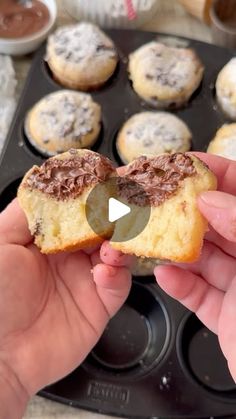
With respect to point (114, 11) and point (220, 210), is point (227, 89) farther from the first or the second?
point (220, 210)

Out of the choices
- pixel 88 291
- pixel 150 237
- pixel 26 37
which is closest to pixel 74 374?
pixel 88 291

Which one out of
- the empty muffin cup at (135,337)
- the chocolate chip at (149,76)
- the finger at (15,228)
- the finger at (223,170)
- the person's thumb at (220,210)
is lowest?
the empty muffin cup at (135,337)

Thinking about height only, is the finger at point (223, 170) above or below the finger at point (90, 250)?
above

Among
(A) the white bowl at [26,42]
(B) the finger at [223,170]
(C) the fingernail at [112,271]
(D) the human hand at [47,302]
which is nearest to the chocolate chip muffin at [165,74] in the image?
(A) the white bowl at [26,42]

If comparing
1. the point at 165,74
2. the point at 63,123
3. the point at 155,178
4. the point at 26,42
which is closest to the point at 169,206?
the point at 155,178

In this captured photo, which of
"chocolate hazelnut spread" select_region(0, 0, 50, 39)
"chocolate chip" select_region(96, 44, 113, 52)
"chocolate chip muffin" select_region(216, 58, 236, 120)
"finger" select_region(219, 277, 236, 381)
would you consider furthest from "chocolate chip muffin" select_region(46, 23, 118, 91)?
"finger" select_region(219, 277, 236, 381)

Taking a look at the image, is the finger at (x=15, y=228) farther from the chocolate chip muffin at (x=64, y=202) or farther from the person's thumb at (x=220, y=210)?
the person's thumb at (x=220, y=210)

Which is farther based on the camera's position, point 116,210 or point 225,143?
point 225,143
